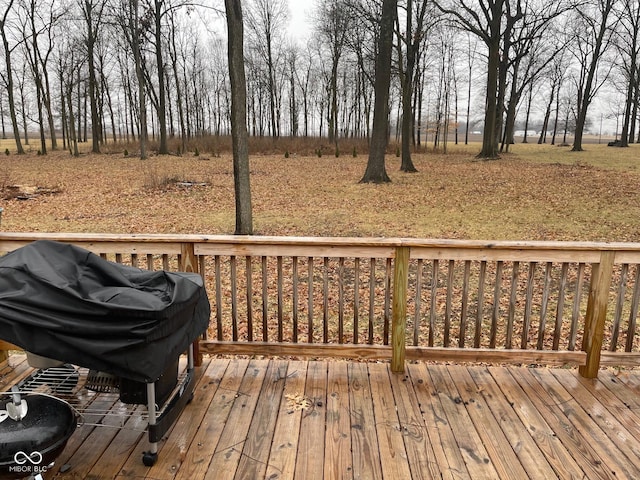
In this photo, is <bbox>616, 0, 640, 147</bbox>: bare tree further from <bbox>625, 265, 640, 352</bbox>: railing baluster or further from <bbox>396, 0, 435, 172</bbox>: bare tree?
<bbox>625, 265, 640, 352</bbox>: railing baluster

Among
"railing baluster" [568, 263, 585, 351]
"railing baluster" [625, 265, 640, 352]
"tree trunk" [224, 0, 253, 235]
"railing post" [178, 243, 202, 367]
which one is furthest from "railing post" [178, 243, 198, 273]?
"tree trunk" [224, 0, 253, 235]

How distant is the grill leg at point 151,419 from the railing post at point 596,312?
300cm

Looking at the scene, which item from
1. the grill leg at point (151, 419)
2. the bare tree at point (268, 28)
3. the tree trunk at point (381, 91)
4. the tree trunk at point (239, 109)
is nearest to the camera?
the grill leg at point (151, 419)

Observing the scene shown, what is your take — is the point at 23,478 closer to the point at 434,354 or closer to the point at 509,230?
the point at 434,354

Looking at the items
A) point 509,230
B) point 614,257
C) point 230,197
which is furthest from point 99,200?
point 614,257

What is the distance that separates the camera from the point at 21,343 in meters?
2.08

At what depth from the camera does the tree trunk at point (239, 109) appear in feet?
25.0

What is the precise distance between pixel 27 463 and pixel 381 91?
555 inches

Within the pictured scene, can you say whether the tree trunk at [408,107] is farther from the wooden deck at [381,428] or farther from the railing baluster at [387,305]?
the wooden deck at [381,428]

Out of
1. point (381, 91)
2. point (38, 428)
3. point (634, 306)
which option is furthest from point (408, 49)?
point (38, 428)

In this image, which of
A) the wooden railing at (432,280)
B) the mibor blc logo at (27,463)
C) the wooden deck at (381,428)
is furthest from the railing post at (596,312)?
the mibor blc logo at (27,463)

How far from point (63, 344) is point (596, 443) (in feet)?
9.52

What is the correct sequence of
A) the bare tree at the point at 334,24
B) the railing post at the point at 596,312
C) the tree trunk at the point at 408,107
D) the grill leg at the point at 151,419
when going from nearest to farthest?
1. the grill leg at the point at 151,419
2. the railing post at the point at 596,312
3. the tree trunk at the point at 408,107
4. the bare tree at the point at 334,24

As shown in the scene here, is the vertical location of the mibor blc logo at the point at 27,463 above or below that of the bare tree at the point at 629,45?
below
